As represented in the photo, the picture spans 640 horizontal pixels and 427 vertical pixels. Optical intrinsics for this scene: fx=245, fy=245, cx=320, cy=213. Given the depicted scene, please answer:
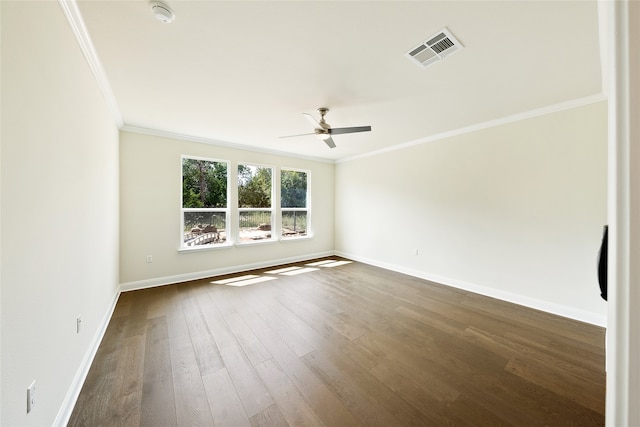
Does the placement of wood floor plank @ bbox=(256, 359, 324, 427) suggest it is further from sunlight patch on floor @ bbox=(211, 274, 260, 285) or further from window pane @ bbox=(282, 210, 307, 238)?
window pane @ bbox=(282, 210, 307, 238)

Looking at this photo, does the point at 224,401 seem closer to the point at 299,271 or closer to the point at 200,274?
the point at 200,274

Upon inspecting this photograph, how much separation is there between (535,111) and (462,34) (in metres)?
2.08

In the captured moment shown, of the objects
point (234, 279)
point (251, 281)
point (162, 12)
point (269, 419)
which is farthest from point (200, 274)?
point (162, 12)

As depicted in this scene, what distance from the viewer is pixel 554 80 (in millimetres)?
2393

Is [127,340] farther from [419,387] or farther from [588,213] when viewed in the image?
[588,213]

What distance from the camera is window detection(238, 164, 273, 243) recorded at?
485cm

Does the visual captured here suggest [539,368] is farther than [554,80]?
No

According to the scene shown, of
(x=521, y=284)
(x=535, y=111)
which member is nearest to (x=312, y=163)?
(x=535, y=111)

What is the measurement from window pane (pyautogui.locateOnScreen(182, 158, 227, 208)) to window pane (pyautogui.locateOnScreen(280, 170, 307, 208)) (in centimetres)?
127

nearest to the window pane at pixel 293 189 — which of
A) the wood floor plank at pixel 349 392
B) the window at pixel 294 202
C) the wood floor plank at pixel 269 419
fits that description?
the window at pixel 294 202

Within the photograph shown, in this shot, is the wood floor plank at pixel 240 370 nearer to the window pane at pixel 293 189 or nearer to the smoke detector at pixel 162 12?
the smoke detector at pixel 162 12

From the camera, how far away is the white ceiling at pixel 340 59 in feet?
5.33

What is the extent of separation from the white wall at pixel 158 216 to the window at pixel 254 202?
23 centimetres

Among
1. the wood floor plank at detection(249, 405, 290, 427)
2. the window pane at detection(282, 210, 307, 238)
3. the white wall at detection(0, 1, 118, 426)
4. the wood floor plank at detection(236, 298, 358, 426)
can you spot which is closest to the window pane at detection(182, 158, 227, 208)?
the window pane at detection(282, 210, 307, 238)
